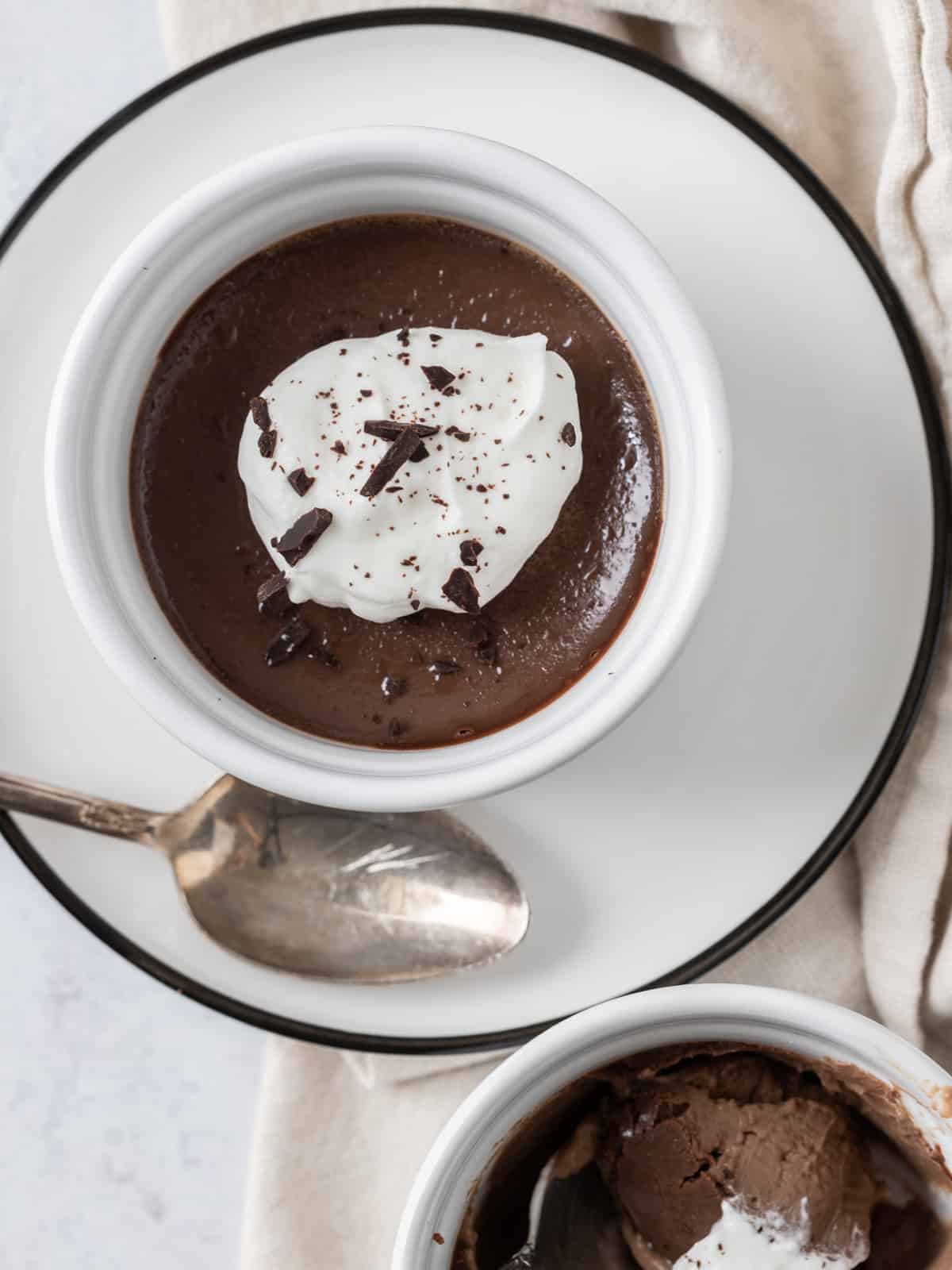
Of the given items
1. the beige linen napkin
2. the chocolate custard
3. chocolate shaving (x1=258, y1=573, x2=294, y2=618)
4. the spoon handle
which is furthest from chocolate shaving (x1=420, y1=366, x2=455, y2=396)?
the spoon handle

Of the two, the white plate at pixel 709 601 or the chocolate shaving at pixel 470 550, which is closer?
the chocolate shaving at pixel 470 550

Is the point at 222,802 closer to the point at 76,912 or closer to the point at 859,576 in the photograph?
the point at 76,912

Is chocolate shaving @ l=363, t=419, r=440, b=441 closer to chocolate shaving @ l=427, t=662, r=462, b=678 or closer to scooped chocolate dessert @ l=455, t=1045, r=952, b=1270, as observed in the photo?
chocolate shaving @ l=427, t=662, r=462, b=678

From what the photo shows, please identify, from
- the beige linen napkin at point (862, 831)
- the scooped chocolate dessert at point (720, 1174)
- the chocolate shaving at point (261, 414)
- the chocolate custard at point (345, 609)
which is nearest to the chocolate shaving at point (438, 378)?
the chocolate custard at point (345, 609)

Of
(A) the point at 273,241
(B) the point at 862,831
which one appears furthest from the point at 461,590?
(B) the point at 862,831

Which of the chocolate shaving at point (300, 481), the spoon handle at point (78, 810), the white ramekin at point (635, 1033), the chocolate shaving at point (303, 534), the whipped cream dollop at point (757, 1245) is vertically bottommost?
the whipped cream dollop at point (757, 1245)

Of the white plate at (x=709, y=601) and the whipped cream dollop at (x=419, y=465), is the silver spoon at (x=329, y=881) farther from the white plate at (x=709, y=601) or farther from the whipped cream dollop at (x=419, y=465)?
the whipped cream dollop at (x=419, y=465)

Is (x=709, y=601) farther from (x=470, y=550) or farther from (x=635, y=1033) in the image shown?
(x=635, y=1033)

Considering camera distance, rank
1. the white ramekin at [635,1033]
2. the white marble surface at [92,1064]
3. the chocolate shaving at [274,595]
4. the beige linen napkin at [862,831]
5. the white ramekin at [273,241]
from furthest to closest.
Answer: the white marble surface at [92,1064] → the beige linen napkin at [862,831] → the chocolate shaving at [274,595] → the white ramekin at [273,241] → the white ramekin at [635,1033]

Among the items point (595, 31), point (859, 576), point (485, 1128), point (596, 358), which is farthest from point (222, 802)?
point (595, 31)
